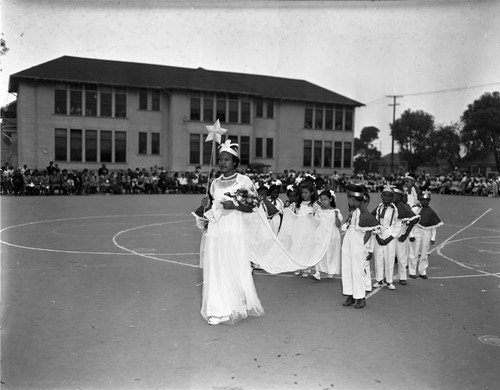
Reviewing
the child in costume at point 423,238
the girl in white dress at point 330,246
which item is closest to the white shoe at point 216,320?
the girl in white dress at point 330,246

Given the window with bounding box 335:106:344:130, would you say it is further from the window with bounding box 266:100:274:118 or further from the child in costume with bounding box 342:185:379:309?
the child in costume with bounding box 342:185:379:309

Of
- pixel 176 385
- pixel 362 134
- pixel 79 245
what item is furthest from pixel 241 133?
pixel 362 134

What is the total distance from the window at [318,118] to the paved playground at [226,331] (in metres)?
39.8

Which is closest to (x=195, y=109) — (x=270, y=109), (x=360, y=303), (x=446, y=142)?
→ (x=270, y=109)

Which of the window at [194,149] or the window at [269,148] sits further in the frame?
the window at [269,148]

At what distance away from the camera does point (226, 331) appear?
5.80 m

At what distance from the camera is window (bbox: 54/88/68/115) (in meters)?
39.5

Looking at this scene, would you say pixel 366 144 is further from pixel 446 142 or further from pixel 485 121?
pixel 485 121

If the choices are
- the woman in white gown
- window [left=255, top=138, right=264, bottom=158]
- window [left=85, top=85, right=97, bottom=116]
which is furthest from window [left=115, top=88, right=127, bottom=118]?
the woman in white gown

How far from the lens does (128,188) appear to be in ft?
112

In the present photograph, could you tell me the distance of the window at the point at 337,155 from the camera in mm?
50500

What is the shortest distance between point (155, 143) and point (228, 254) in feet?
124

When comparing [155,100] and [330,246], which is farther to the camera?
[155,100]

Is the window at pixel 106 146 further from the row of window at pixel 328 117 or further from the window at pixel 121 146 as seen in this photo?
the row of window at pixel 328 117
